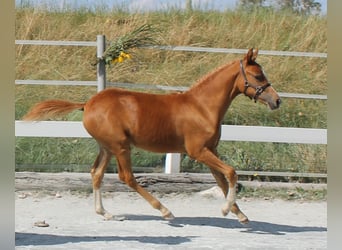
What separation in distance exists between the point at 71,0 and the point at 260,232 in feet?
12.9

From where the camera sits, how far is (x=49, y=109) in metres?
5.04

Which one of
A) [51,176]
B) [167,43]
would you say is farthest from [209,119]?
[167,43]

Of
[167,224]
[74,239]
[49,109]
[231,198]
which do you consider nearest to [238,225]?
[231,198]

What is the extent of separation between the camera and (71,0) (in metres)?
7.66

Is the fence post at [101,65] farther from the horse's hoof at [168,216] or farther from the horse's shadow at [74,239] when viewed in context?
the horse's shadow at [74,239]

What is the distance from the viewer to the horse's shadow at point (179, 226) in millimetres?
4589

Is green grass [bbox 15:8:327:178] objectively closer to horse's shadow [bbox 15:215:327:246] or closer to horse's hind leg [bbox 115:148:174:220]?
horse's shadow [bbox 15:215:327:246]

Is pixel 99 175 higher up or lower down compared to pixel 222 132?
lower down

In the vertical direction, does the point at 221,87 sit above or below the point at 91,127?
above

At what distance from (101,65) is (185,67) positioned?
1.18 metres

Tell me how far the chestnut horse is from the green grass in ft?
5.55

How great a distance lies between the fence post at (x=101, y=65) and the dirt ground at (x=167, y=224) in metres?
1.15

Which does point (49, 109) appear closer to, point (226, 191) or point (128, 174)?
point (128, 174)

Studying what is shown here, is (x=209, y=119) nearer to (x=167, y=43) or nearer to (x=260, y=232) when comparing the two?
(x=260, y=232)
